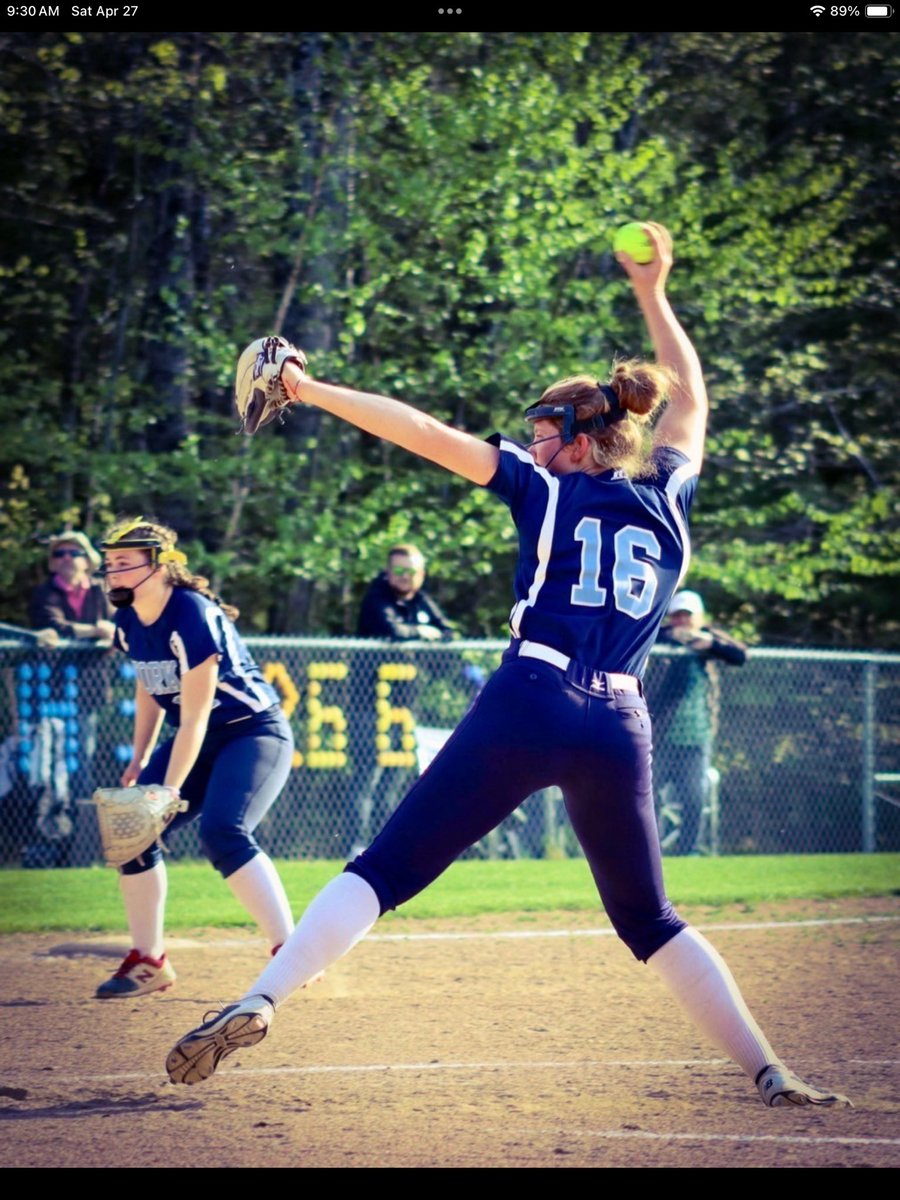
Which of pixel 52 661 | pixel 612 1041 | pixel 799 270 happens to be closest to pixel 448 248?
pixel 799 270

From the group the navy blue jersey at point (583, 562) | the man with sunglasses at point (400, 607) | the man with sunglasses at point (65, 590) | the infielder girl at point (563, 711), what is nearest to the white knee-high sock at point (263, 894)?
the infielder girl at point (563, 711)

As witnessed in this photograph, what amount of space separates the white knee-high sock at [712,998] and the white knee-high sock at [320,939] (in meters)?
0.88

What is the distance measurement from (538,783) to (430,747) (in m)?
7.54

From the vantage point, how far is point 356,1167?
4.52 m

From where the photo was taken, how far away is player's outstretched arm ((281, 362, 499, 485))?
4.63 m

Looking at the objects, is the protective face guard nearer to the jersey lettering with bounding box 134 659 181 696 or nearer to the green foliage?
the jersey lettering with bounding box 134 659 181 696

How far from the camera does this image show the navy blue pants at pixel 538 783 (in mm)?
4703

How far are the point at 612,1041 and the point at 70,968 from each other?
288cm

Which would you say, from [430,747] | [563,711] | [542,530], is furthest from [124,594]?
[430,747]

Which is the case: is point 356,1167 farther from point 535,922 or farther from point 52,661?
point 52,661

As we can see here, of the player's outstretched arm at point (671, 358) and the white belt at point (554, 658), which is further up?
the player's outstretched arm at point (671, 358)

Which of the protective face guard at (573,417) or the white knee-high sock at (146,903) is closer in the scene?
the protective face guard at (573,417)

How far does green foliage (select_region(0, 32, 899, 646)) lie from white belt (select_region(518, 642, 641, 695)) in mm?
9785

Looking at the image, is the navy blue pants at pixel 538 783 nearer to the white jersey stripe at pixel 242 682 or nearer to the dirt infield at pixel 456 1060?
the dirt infield at pixel 456 1060
